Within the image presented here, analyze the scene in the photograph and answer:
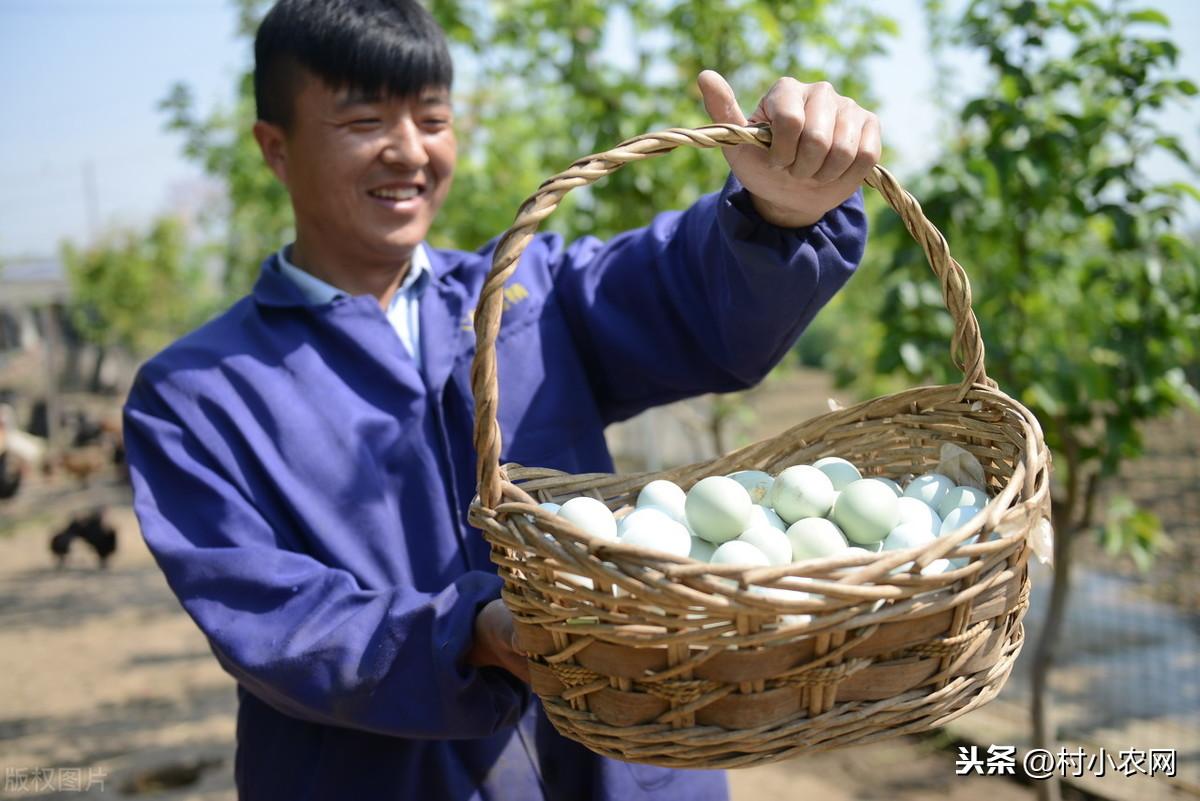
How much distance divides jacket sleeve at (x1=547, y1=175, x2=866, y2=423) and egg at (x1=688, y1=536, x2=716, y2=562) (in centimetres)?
37

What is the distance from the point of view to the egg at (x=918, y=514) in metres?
1.32

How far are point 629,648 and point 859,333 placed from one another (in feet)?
25.7

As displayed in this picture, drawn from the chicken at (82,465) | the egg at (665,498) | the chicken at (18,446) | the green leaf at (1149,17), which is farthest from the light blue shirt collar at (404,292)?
the chicken at (18,446)

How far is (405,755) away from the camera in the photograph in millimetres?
1592

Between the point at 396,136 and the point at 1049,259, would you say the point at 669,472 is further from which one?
the point at 1049,259

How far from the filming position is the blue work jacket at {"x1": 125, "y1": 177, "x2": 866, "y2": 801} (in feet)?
Answer: 4.53

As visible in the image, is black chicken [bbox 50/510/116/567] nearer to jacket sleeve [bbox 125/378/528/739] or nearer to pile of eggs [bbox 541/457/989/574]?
jacket sleeve [bbox 125/378/528/739]

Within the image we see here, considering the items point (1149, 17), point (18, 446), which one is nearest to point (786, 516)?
point (1149, 17)

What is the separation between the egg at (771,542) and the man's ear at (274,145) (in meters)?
1.15

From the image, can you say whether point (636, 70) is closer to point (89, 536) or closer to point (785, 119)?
point (785, 119)

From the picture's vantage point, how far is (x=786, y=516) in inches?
55.4

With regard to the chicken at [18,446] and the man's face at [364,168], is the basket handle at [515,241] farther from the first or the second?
the chicken at [18,446]

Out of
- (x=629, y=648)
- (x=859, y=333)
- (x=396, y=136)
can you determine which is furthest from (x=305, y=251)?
(x=859, y=333)

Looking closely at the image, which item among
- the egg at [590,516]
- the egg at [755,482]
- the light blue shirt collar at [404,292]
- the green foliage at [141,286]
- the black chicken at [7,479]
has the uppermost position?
the light blue shirt collar at [404,292]
